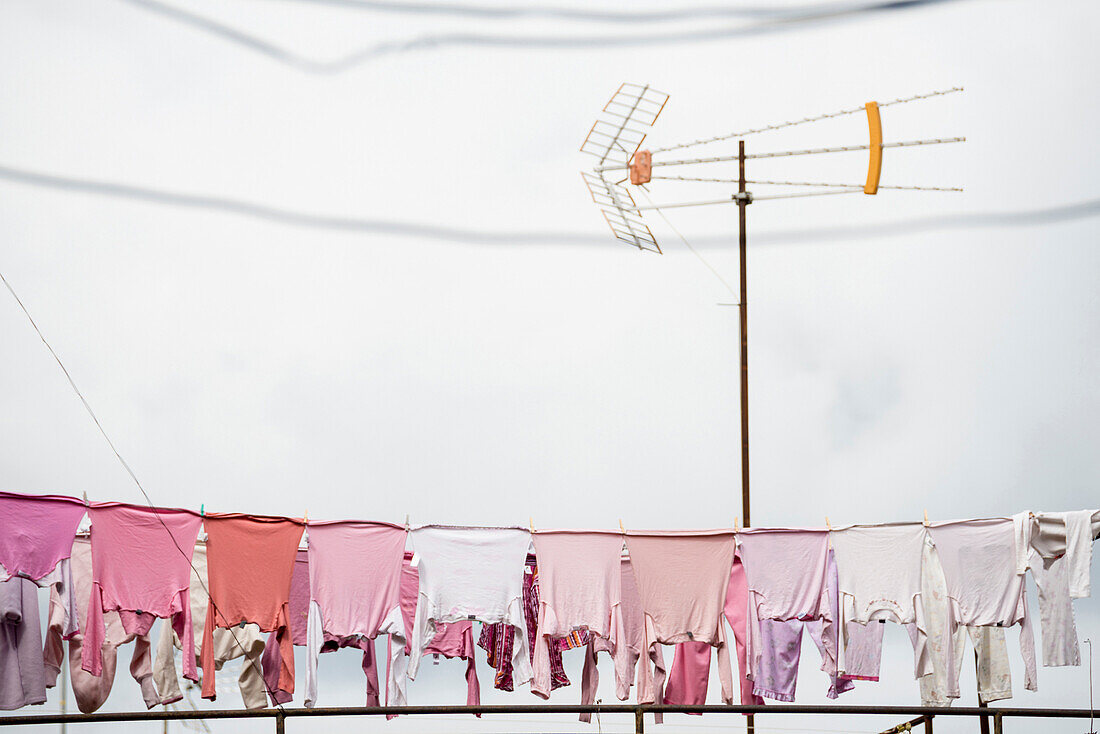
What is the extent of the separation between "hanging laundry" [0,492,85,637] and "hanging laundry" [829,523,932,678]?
17.7 feet

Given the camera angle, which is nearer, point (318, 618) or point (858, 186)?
point (318, 618)

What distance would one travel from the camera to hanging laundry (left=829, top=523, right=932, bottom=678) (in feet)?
30.0

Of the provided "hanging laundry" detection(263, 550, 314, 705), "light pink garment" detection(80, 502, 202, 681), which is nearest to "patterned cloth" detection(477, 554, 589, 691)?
"hanging laundry" detection(263, 550, 314, 705)

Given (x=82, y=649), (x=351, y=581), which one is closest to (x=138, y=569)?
(x=82, y=649)

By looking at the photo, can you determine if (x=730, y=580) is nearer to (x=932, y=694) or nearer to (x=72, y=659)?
(x=932, y=694)

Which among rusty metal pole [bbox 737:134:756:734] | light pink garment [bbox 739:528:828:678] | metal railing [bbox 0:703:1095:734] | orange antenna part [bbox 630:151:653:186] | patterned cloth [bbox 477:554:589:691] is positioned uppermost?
orange antenna part [bbox 630:151:653:186]

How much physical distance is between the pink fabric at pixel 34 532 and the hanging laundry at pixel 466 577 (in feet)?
7.77

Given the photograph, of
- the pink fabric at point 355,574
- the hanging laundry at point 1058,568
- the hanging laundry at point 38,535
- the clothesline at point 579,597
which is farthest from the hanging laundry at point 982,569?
the hanging laundry at point 38,535

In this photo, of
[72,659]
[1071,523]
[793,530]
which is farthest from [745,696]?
[72,659]

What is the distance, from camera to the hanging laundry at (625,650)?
367 inches

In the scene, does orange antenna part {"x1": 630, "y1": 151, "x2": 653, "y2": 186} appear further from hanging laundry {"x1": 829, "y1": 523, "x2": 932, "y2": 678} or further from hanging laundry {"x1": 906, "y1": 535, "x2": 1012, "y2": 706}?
hanging laundry {"x1": 906, "y1": 535, "x2": 1012, "y2": 706}

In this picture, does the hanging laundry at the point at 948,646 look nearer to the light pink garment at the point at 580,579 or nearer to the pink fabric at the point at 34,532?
the light pink garment at the point at 580,579

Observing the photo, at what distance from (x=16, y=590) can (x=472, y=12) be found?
987 cm

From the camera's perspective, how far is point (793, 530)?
30.3 ft
